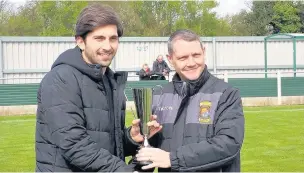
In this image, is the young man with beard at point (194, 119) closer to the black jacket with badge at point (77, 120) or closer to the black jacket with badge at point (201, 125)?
the black jacket with badge at point (201, 125)

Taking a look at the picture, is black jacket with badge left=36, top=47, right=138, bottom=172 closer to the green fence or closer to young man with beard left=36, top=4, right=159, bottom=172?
young man with beard left=36, top=4, right=159, bottom=172

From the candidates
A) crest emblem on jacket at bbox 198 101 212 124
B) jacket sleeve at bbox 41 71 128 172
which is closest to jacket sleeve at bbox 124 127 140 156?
jacket sleeve at bbox 41 71 128 172

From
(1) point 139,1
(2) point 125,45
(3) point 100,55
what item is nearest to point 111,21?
(3) point 100,55

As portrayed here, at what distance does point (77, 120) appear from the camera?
3.14 meters

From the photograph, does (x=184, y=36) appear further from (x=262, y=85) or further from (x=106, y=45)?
(x=262, y=85)

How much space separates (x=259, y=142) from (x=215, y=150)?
8334 millimetres

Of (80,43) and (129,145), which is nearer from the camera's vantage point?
(80,43)

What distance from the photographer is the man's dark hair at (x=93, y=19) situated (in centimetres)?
327

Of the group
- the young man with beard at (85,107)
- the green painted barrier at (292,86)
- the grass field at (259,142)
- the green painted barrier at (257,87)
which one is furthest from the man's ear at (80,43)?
the green painted barrier at (292,86)

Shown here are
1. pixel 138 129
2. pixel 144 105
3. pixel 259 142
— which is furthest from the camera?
pixel 259 142

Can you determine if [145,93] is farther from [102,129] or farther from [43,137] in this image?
[43,137]

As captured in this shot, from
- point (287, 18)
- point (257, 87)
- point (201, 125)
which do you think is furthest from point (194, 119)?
point (287, 18)

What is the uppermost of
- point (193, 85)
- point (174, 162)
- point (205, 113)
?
point (193, 85)

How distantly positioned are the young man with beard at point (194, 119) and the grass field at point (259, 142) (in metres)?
5.22
